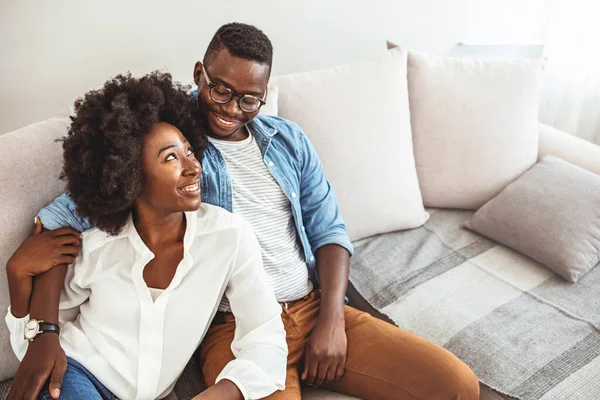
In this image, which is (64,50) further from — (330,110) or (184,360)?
(184,360)

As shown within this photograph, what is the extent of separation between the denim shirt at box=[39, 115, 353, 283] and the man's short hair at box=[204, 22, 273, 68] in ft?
0.64

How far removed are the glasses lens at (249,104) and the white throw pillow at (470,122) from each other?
31.9 inches

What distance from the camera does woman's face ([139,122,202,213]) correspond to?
1.09m

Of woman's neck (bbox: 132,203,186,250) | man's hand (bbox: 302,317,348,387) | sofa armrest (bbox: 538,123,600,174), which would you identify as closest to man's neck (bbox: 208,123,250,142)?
woman's neck (bbox: 132,203,186,250)

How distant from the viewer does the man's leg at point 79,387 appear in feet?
3.45

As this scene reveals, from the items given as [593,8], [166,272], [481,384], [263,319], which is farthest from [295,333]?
[593,8]

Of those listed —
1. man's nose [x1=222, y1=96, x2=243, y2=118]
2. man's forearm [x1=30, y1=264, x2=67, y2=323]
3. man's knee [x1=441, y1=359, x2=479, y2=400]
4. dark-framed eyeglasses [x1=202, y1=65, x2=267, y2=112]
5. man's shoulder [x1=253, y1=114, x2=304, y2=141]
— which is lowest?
man's knee [x1=441, y1=359, x2=479, y2=400]

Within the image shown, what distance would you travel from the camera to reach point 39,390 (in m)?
1.04

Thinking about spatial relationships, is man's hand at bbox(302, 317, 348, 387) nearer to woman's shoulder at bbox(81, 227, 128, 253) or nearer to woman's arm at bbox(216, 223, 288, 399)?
woman's arm at bbox(216, 223, 288, 399)

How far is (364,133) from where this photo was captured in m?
1.72

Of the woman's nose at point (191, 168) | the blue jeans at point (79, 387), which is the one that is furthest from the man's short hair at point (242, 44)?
the blue jeans at point (79, 387)

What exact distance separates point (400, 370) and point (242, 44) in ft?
2.51

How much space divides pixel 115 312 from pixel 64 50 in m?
0.84

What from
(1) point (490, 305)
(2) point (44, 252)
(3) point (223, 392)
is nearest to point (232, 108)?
(2) point (44, 252)
